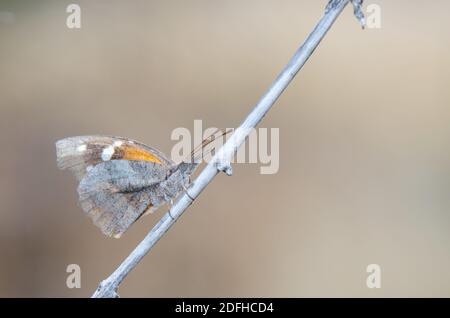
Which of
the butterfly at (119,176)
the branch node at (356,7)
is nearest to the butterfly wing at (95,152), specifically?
the butterfly at (119,176)

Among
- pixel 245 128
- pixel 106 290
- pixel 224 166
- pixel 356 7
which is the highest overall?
pixel 356 7

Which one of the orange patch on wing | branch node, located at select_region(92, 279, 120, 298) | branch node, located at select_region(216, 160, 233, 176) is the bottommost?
branch node, located at select_region(92, 279, 120, 298)

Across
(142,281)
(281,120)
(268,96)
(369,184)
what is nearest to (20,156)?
(142,281)

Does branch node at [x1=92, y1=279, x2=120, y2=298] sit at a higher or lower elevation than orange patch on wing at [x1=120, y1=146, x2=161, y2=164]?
lower

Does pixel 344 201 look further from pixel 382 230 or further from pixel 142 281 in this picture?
pixel 142 281

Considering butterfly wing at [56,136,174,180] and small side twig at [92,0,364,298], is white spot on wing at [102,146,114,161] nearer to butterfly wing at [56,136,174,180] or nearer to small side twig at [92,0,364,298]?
butterfly wing at [56,136,174,180]

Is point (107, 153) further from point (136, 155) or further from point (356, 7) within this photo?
point (356, 7)

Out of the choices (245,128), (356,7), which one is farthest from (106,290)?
(356,7)

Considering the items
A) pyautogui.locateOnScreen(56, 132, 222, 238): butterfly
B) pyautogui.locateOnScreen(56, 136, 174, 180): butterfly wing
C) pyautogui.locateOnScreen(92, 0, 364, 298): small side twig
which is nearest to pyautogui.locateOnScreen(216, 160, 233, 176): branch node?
pyautogui.locateOnScreen(92, 0, 364, 298): small side twig
